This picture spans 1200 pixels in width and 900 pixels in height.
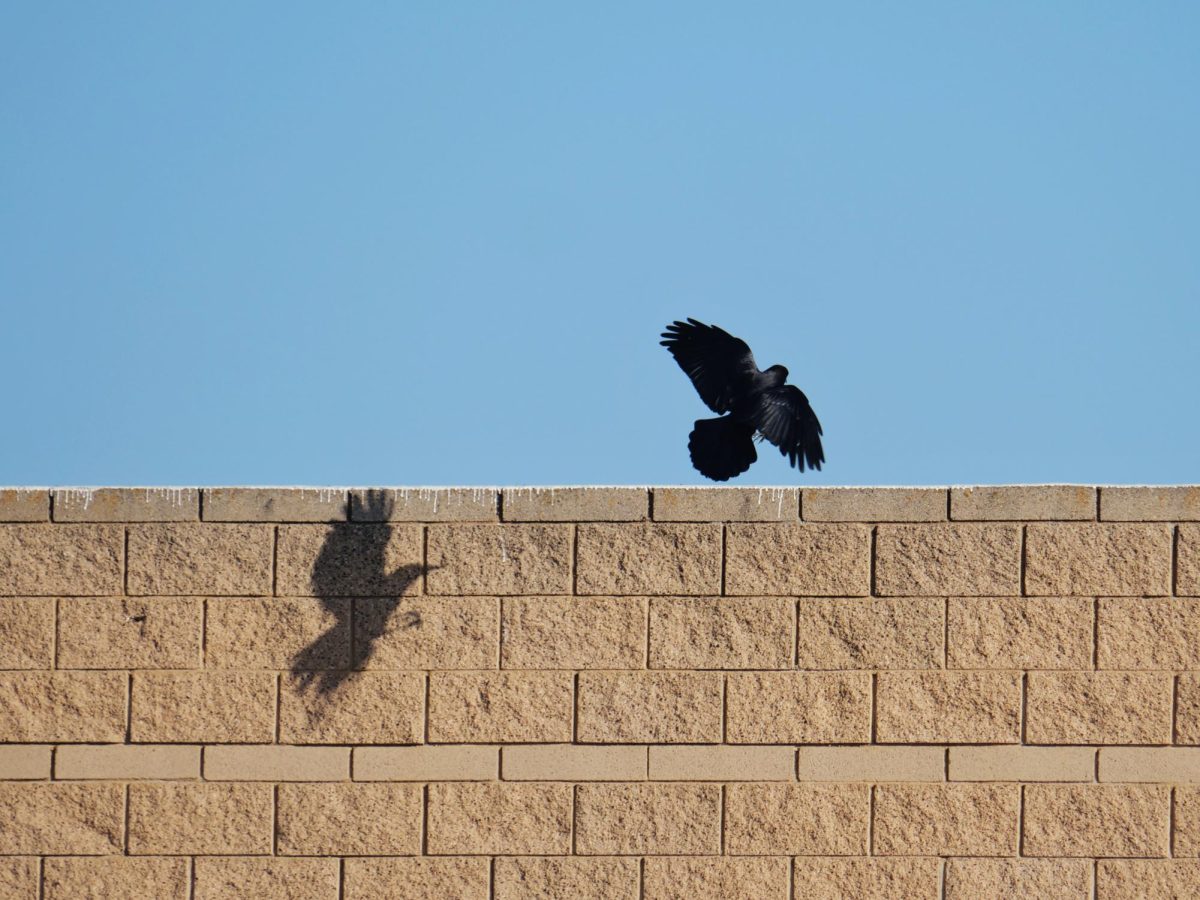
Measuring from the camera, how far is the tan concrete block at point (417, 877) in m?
5.55

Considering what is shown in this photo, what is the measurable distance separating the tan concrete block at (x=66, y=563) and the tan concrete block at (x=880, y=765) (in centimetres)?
280

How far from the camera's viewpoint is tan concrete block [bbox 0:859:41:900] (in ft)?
18.4

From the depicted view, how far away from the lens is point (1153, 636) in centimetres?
554

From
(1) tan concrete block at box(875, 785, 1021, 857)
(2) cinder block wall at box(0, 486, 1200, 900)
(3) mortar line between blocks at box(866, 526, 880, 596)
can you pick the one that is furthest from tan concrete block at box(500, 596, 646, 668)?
(1) tan concrete block at box(875, 785, 1021, 857)

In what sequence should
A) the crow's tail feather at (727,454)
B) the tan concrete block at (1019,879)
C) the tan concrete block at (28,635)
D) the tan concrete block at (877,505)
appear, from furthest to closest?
the crow's tail feather at (727,454), the tan concrete block at (28,635), the tan concrete block at (877,505), the tan concrete block at (1019,879)

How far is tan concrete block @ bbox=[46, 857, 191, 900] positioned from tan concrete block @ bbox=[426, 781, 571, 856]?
0.98 metres

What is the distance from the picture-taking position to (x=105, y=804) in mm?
5617

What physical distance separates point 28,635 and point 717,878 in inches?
111

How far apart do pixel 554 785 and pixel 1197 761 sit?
2.43 meters

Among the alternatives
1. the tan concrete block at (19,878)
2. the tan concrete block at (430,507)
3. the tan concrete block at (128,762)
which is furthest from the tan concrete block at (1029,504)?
the tan concrete block at (19,878)

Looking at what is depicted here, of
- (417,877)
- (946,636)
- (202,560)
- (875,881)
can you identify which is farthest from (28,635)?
(946,636)

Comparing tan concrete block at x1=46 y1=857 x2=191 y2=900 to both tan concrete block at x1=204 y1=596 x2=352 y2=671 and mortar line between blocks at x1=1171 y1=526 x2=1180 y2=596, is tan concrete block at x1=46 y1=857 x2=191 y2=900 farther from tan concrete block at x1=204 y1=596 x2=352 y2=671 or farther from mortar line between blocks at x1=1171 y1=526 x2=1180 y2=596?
mortar line between blocks at x1=1171 y1=526 x2=1180 y2=596

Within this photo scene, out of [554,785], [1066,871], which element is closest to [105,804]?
[554,785]

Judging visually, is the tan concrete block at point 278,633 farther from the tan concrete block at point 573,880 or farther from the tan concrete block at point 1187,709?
the tan concrete block at point 1187,709
